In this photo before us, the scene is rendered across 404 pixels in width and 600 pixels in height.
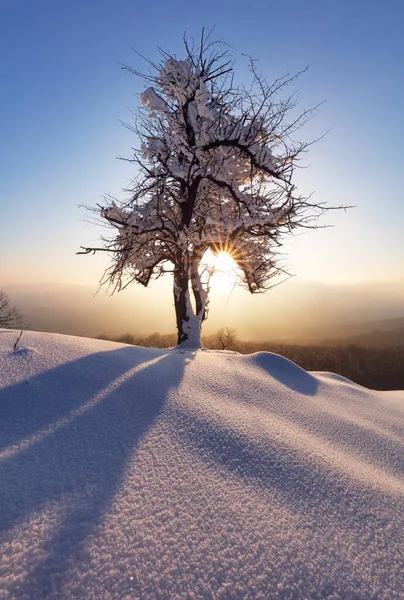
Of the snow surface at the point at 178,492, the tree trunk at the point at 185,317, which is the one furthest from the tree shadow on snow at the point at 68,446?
the tree trunk at the point at 185,317

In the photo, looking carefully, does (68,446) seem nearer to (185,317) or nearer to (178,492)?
(178,492)

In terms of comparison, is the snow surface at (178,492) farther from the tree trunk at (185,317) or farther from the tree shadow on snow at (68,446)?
the tree trunk at (185,317)

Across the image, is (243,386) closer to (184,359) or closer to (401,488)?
(184,359)

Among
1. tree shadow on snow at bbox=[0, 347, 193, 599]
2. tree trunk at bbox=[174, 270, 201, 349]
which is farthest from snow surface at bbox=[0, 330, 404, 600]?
tree trunk at bbox=[174, 270, 201, 349]

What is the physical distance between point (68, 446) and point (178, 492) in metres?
0.68

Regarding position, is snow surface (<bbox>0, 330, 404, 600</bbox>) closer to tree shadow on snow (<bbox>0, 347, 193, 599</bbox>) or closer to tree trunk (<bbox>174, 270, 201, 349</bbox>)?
tree shadow on snow (<bbox>0, 347, 193, 599</bbox>)

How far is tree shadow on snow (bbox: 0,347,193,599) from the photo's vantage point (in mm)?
1155

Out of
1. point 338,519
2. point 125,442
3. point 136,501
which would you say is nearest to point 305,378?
point 338,519

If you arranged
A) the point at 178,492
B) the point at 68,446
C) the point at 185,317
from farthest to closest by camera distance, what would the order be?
the point at 185,317
the point at 68,446
the point at 178,492

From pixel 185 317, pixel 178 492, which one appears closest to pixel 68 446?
pixel 178 492

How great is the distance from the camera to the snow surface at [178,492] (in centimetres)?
112

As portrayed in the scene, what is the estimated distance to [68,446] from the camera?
5.74 feet

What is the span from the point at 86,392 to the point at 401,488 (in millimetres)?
2297

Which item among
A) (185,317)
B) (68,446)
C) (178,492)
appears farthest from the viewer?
(185,317)
